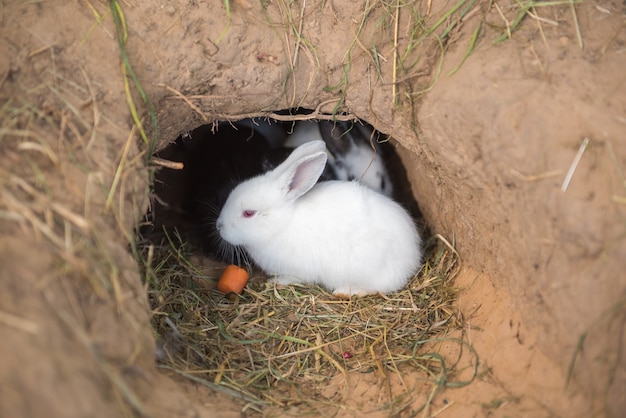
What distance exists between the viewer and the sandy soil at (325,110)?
2.45 m

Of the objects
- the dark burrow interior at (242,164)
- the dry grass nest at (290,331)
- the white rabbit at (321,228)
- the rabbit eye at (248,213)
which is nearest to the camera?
the dry grass nest at (290,331)

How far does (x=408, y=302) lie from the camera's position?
4402 mm

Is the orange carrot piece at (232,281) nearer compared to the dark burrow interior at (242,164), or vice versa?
the orange carrot piece at (232,281)

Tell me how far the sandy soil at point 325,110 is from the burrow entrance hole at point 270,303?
24cm

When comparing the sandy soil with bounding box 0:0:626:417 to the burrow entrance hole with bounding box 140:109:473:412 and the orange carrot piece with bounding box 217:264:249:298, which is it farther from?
the orange carrot piece with bounding box 217:264:249:298

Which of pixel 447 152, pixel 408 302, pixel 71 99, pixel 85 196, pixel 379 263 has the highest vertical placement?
pixel 71 99

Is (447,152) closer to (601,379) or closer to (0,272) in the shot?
(601,379)

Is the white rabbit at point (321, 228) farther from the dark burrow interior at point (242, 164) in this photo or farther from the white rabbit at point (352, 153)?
the white rabbit at point (352, 153)

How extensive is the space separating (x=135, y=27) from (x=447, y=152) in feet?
7.00

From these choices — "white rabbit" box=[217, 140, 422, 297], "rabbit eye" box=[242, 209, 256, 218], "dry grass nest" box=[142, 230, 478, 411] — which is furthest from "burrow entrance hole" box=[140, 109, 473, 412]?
"rabbit eye" box=[242, 209, 256, 218]

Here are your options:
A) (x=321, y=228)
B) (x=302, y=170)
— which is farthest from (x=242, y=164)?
(x=321, y=228)

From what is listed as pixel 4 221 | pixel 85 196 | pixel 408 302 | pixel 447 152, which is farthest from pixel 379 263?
pixel 4 221

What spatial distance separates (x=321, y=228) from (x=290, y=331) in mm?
808

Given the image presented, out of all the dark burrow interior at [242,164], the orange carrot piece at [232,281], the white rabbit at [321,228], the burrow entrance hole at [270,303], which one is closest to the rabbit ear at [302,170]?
the white rabbit at [321,228]
